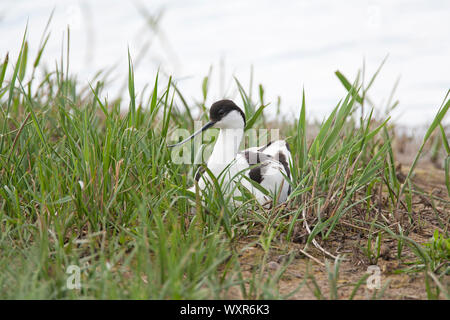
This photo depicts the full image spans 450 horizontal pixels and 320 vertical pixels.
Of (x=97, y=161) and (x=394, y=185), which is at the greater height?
(x=97, y=161)

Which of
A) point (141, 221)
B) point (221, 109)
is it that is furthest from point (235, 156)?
point (141, 221)

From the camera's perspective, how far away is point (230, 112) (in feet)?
12.5

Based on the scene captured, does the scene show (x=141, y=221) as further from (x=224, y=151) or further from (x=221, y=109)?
(x=221, y=109)

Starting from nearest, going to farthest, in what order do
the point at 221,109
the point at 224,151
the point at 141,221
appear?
the point at 141,221 → the point at 224,151 → the point at 221,109

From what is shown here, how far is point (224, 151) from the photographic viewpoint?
365 centimetres

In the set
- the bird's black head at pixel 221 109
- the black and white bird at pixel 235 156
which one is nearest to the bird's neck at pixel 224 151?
the black and white bird at pixel 235 156

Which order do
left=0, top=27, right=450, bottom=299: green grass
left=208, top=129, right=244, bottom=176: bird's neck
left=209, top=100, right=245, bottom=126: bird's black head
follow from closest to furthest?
left=0, top=27, right=450, bottom=299: green grass
left=208, top=129, right=244, bottom=176: bird's neck
left=209, top=100, right=245, bottom=126: bird's black head

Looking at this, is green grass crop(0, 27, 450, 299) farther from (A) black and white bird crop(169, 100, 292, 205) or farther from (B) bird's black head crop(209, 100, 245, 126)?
(B) bird's black head crop(209, 100, 245, 126)

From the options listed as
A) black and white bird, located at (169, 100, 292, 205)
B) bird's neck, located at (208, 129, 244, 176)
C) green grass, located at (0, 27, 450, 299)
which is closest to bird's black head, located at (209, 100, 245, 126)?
black and white bird, located at (169, 100, 292, 205)

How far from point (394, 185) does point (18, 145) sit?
8.51ft

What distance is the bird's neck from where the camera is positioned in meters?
3.56
